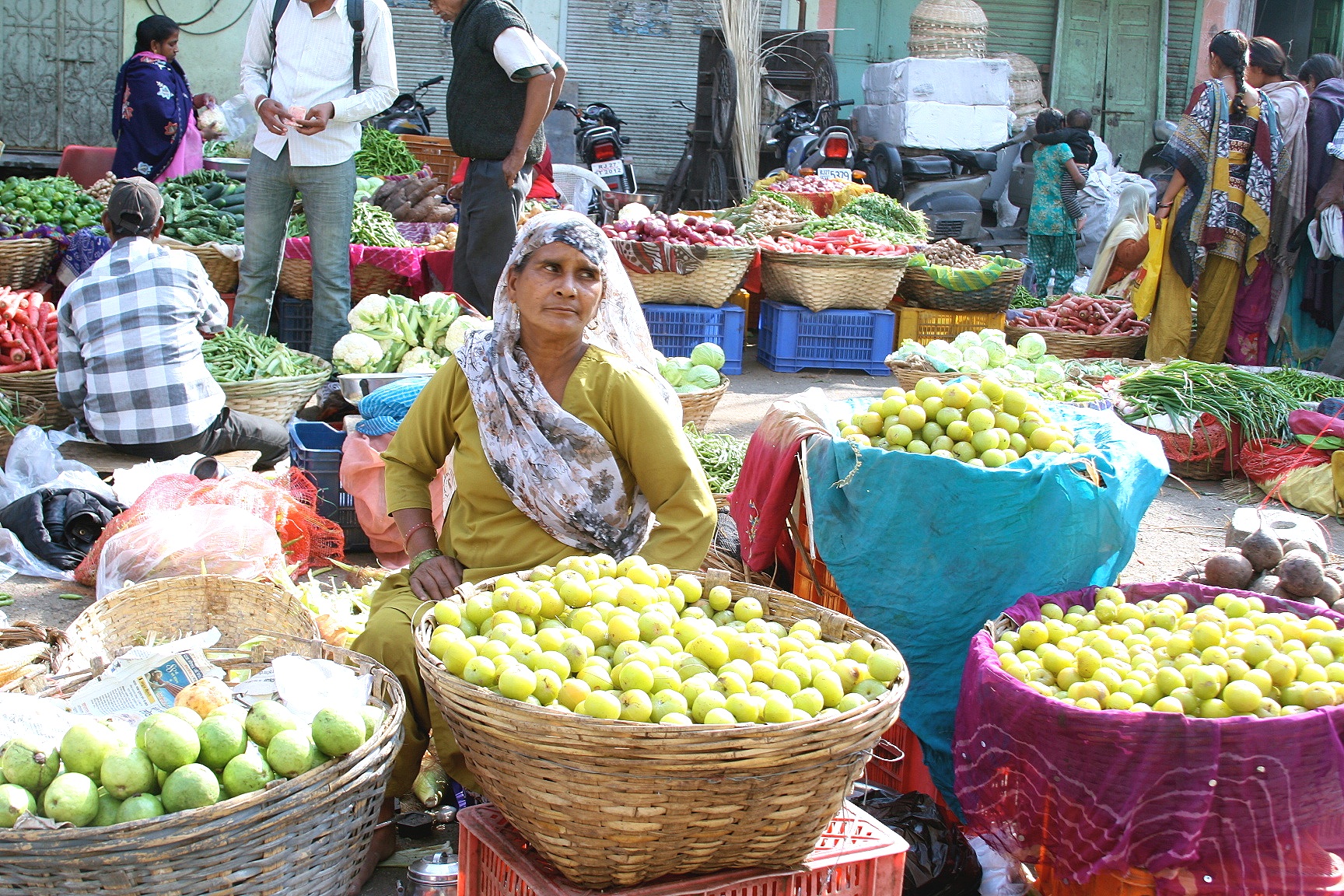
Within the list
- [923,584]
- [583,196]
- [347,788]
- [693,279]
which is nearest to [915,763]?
[923,584]

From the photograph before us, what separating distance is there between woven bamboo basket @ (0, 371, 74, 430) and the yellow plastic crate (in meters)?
5.18

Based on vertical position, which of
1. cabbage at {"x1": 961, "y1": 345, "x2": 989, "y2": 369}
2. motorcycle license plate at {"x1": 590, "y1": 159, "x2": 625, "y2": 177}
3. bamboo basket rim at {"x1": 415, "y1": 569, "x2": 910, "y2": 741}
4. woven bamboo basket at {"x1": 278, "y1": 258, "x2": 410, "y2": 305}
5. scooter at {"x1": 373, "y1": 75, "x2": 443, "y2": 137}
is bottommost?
bamboo basket rim at {"x1": 415, "y1": 569, "x2": 910, "y2": 741}

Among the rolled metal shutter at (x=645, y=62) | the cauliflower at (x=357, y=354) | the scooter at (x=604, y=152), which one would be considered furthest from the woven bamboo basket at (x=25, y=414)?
the rolled metal shutter at (x=645, y=62)

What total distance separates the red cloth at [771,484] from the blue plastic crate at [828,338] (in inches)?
171

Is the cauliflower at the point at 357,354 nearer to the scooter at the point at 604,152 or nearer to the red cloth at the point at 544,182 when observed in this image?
the red cloth at the point at 544,182

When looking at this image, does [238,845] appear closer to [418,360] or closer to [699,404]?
[699,404]

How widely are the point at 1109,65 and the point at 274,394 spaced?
42.5 ft

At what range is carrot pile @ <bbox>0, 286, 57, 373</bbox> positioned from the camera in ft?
17.4

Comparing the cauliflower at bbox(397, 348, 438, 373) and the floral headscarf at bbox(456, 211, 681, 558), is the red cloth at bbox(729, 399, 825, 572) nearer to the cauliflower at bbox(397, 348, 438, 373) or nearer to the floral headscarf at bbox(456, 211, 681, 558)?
the floral headscarf at bbox(456, 211, 681, 558)

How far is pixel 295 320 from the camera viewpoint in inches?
264

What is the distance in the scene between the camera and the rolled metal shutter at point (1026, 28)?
14.8 metres

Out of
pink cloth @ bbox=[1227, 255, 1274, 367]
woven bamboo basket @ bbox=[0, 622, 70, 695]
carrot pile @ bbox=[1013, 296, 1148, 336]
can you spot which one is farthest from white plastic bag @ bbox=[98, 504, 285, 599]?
pink cloth @ bbox=[1227, 255, 1274, 367]

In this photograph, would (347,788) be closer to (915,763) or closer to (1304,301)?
(915,763)

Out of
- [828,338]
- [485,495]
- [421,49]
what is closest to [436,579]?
[485,495]
